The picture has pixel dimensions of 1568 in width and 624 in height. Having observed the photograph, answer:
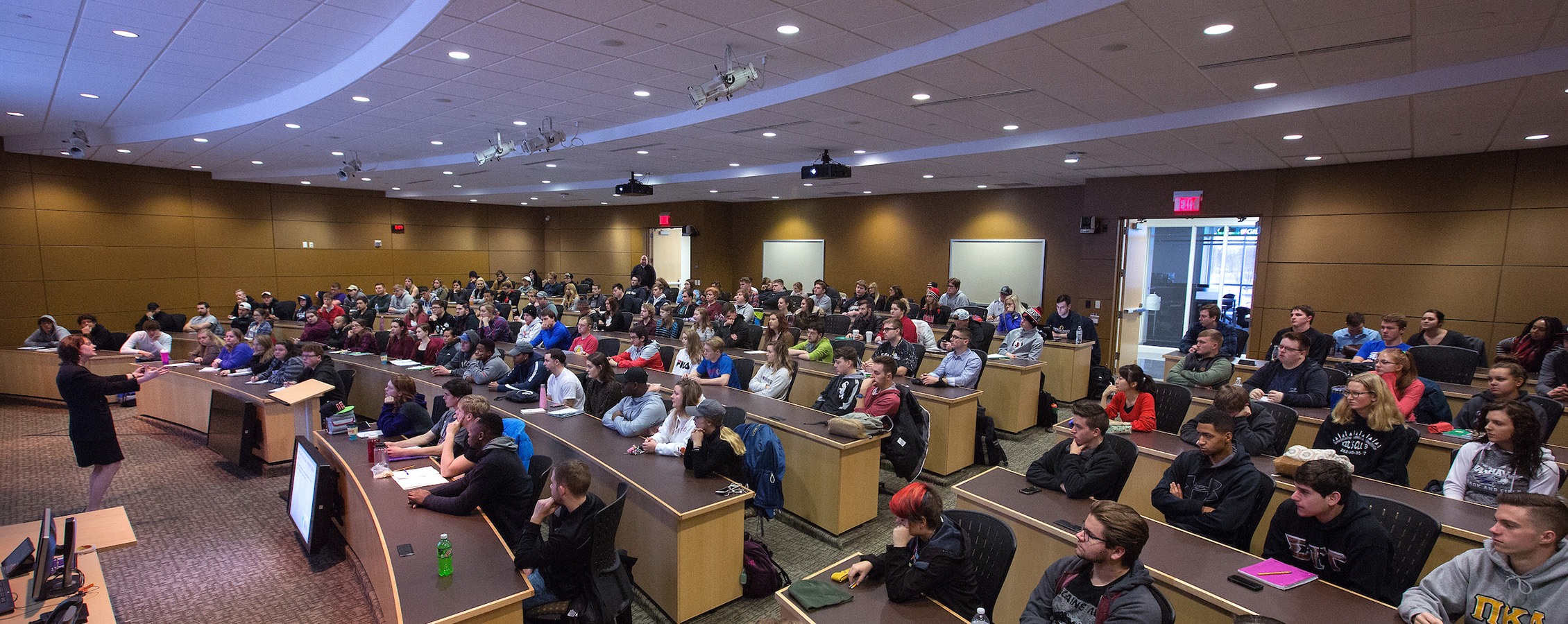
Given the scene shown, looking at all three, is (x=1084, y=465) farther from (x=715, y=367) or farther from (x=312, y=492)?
(x=312, y=492)

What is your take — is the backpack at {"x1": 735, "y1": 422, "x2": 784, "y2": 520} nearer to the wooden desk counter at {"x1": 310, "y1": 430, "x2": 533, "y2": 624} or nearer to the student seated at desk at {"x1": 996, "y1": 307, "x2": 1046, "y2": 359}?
the wooden desk counter at {"x1": 310, "y1": 430, "x2": 533, "y2": 624}

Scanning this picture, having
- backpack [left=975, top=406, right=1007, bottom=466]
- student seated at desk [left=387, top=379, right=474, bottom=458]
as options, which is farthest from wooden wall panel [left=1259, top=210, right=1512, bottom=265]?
student seated at desk [left=387, top=379, right=474, bottom=458]

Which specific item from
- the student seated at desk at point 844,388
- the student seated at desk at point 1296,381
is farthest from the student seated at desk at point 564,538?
the student seated at desk at point 1296,381

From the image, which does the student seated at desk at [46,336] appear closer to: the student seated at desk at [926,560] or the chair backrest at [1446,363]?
the student seated at desk at [926,560]

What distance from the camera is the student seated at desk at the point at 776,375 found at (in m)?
6.42

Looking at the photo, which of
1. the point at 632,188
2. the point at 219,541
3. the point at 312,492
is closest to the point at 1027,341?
the point at 632,188

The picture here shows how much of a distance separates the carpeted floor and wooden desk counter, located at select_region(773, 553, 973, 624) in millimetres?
1373

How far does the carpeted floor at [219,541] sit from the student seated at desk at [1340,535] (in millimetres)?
Result: 2588

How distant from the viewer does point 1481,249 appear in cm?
803

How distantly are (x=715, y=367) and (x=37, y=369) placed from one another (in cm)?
1001

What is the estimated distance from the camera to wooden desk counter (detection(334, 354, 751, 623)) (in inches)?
150

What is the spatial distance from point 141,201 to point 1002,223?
56.1ft

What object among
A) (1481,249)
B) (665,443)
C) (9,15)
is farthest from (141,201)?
(1481,249)

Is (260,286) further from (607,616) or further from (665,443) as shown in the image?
(607,616)
